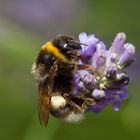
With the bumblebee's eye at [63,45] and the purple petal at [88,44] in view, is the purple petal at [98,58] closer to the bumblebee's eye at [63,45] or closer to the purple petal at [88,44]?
the purple petal at [88,44]

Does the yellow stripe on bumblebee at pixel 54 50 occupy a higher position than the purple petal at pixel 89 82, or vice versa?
the yellow stripe on bumblebee at pixel 54 50

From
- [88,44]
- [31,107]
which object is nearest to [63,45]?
[88,44]

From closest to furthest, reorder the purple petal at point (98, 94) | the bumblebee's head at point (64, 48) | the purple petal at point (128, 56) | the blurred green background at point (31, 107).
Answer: the purple petal at point (98, 94) < the purple petal at point (128, 56) < the bumblebee's head at point (64, 48) < the blurred green background at point (31, 107)

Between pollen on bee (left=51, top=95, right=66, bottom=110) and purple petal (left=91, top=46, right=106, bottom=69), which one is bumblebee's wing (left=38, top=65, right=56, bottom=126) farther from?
purple petal (left=91, top=46, right=106, bottom=69)

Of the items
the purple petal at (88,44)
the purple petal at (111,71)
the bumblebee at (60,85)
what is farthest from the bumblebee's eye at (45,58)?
the purple petal at (111,71)

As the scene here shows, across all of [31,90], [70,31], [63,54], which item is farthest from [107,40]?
[63,54]

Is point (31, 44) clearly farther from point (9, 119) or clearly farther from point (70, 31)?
point (70, 31)
